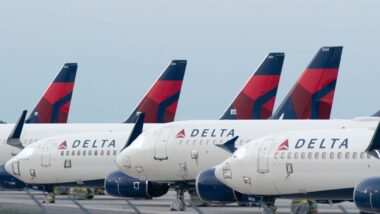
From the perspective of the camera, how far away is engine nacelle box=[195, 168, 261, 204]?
47.9 m

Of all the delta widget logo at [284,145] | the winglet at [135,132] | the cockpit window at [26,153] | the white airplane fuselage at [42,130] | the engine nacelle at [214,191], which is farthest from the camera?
the white airplane fuselage at [42,130]

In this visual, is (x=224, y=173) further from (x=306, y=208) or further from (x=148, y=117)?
(x=148, y=117)

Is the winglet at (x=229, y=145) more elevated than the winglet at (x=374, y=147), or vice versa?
the winglet at (x=374, y=147)

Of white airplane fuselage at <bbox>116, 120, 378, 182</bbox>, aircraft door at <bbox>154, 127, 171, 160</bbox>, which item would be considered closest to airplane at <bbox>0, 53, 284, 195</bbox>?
white airplane fuselage at <bbox>116, 120, 378, 182</bbox>

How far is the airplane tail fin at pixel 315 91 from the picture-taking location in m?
60.9

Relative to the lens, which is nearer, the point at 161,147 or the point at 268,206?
the point at 268,206

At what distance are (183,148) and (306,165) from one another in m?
12.0

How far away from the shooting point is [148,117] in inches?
2933

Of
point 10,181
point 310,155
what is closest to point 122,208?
point 10,181

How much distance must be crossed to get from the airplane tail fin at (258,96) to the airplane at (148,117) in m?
8.46

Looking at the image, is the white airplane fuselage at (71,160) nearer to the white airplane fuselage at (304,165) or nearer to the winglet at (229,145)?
the winglet at (229,145)

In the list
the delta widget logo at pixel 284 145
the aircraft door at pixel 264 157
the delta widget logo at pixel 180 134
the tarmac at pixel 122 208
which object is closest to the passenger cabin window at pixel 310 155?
the delta widget logo at pixel 284 145

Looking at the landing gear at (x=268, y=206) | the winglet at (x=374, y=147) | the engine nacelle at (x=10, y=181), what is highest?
the winglet at (x=374, y=147)

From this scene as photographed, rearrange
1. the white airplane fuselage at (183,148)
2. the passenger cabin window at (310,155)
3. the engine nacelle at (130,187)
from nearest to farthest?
the passenger cabin window at (310,155) < the white airplane fuselage at (183,148) < the engine nacelle at (130,187)
